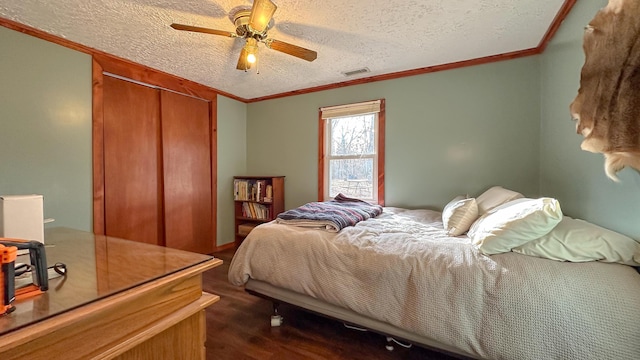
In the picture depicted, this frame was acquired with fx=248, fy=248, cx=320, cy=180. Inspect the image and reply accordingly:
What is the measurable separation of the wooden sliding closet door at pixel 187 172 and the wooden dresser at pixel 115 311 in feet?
7.17

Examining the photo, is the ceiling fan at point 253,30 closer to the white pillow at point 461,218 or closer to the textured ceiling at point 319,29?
the textured ceiling at point 319,29

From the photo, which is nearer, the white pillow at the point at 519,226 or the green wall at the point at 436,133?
the white pillow at the point at 519,226

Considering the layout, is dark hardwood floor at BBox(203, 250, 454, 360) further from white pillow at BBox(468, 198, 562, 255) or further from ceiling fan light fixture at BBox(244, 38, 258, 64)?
ceiling fan light fixture at BBox(244, 38, 258, 64)

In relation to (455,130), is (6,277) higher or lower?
lower

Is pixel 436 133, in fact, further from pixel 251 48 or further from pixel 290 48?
pixel 251 48

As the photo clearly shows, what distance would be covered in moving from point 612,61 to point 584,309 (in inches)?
36.1

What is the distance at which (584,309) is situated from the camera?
0.98 m

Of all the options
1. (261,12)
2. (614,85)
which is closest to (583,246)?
(614,85)

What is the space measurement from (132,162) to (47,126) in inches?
27.1

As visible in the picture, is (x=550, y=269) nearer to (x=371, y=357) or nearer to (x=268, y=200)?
(x=371, y=357)

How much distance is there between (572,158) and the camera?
1645mm

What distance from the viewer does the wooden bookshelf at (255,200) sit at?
3420 mm

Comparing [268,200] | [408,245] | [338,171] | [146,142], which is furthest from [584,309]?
[146,142]

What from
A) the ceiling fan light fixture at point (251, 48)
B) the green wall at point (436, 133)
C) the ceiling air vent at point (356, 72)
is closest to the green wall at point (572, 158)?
the green wall at point (436, 133)
